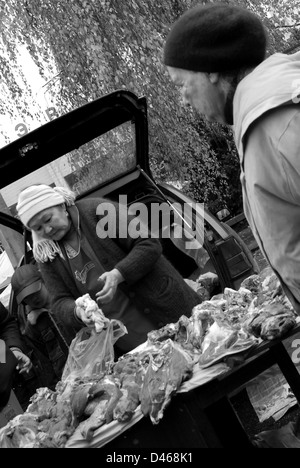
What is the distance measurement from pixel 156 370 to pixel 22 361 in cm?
200

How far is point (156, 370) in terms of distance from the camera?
3.26 metres

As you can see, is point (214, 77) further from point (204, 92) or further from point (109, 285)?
point (109, 285)

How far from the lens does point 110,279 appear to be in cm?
422

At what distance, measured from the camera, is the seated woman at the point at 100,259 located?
4.41 meters

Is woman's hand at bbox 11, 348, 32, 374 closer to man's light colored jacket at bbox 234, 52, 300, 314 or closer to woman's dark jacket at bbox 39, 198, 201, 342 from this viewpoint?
woman's dark jacket at bbox 39, 198, 201, 342

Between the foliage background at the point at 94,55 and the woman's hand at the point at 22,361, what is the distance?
5.20 meters

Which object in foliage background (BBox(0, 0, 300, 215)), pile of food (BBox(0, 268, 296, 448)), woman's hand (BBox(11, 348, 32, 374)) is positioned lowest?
pile of food (BBox(0, 268, 296, 448))

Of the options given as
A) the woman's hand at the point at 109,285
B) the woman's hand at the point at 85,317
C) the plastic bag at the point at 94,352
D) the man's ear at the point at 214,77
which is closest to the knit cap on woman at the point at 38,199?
the woman's hand at the point at 109,285

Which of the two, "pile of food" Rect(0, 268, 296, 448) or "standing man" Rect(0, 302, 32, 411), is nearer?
"pile of food" Rect(0, 268, 296, 448)

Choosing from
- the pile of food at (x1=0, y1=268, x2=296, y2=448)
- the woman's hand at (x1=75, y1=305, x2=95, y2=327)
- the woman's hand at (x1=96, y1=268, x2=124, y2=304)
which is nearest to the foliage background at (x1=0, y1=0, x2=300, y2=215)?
the woman's hand at (x1=96, y1=268, x2=124, y2=304)

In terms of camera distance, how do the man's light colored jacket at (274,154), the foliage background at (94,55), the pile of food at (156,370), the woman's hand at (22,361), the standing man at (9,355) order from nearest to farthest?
the man's light colored jacket at (274,154), the pile of food at (156,370), the standing man at (9,355), the woman's hand at (22,361), the foliage background at (94,55)

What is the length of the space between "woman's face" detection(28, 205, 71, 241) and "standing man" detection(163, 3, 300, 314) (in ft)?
6.51

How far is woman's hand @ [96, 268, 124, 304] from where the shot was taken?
4.21 metres

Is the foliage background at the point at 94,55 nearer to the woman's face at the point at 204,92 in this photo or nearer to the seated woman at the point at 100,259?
the seated woman at the point at 100,259
